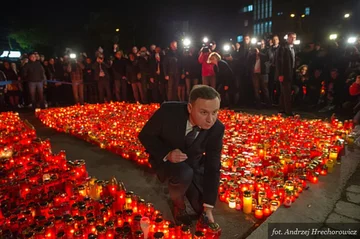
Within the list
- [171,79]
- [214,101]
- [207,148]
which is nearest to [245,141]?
[207,148]

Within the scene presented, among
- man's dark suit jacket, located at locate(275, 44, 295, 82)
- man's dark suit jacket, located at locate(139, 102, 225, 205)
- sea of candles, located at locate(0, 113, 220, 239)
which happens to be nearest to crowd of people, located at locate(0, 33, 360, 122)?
man's dark suit jacket, located at locate(275, 44, 295, 82)

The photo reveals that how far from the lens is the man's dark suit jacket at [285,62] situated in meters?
7.72

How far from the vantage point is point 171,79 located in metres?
10.1

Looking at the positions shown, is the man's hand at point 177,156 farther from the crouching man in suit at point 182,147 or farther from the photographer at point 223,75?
the photographer at point 223,75

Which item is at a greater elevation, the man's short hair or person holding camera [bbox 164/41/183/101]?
person holding camera [bbox 164/41/183/101]

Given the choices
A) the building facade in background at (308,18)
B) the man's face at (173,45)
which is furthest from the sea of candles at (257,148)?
the building facade in background at (308,18)

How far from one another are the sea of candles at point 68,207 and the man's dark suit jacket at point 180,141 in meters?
0.42

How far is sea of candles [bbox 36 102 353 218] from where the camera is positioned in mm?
3357

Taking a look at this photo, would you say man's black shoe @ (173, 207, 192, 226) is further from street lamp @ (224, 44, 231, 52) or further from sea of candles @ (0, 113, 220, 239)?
street lamp @ (224, 44, 231, 52)

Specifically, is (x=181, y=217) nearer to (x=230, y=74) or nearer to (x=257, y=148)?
(x=257, y=148)

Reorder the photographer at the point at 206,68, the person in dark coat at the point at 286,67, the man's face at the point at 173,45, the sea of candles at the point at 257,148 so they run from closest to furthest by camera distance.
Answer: the sea of candles at the point at 257,148 < the person in dark coat at the point at 286,67 < the photographer at the point at 206,68 < the man's face at the point at 173,45

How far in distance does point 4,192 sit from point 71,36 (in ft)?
98.8

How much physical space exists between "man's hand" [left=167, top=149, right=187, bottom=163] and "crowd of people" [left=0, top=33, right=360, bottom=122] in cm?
600

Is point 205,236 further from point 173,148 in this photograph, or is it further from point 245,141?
point 245,141
